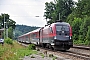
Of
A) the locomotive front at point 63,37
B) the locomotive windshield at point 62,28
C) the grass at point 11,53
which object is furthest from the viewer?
the locomotive windshield at point 62,28

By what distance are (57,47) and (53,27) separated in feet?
6.77

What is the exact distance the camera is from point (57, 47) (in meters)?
30.3

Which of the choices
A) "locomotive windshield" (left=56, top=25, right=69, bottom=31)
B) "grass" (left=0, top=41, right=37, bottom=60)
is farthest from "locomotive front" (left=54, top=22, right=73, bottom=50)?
"grass" (left=0, top=41, right=37, bottom=60)

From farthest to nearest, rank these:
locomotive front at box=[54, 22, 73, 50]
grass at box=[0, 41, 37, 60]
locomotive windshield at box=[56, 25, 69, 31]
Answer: locomotive windshield at box=[56, 25, 69, 31]
locomotive front at box=[54, 22, 73, 50]
grass at box=[0, 41, 37, 60]

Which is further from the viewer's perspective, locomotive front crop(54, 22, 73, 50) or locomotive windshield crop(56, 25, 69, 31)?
locomotive windshield crop(56, 25, 69, 31)

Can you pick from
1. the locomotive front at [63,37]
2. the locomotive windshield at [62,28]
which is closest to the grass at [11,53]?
the locomotive front at [63,37]

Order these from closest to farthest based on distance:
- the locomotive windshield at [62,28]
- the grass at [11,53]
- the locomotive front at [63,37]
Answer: the grass at [11,53], the locomotive front at [63,37], the locomotive windshield at [62,28]

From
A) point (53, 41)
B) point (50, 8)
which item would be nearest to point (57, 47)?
point (53, 41)

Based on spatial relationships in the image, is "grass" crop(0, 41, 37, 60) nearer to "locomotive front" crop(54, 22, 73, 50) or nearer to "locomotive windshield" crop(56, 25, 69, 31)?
"locomotive front" crop(54, 22, 73, 50)

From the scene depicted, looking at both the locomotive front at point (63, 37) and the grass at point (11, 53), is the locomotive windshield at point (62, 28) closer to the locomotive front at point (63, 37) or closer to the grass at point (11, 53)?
the locomotive front at point (63, 37)

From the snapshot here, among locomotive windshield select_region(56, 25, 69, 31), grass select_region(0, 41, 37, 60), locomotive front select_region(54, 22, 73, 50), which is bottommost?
grass select_region(0, 41, 37, 60)

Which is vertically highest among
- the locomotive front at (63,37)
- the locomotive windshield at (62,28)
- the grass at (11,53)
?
the locomotive windshield at (62,28)

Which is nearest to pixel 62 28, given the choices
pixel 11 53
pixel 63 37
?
pixel 63 37

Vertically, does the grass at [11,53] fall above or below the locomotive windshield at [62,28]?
below
